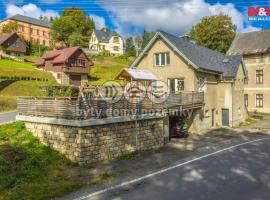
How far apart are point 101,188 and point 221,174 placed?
5966 mm

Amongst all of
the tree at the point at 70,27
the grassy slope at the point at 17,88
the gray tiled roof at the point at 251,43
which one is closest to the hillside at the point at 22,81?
the grassy slope at the point at 17,88

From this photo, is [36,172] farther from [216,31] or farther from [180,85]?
[216,31]

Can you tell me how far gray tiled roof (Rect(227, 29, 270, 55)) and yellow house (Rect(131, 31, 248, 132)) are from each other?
1295 cm

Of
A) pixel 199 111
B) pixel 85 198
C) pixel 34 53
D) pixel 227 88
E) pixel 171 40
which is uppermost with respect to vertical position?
pixel 34 53

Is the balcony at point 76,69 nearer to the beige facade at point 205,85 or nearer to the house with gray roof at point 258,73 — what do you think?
the beige facade at point 205,85

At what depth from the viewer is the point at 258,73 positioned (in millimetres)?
46531

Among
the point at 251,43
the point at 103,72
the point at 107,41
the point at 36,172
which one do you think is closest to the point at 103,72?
the point at 103,72

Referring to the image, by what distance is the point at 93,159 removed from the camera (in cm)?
1673

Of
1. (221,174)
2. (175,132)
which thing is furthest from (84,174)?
(175,132)

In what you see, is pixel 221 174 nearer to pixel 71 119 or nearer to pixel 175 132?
pixel 71 119

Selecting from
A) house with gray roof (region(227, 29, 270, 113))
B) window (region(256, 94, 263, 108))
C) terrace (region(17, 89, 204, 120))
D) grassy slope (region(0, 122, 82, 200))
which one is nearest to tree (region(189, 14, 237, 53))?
house with gray roof (region(227, 29, 270, 113))

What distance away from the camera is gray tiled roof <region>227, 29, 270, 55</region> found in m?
47.1

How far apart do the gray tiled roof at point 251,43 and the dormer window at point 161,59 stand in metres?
21.2

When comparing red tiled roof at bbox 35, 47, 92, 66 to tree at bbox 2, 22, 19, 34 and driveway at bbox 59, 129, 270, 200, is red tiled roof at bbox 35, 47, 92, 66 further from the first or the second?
driveway at bbox 59, 129, 270, 200
